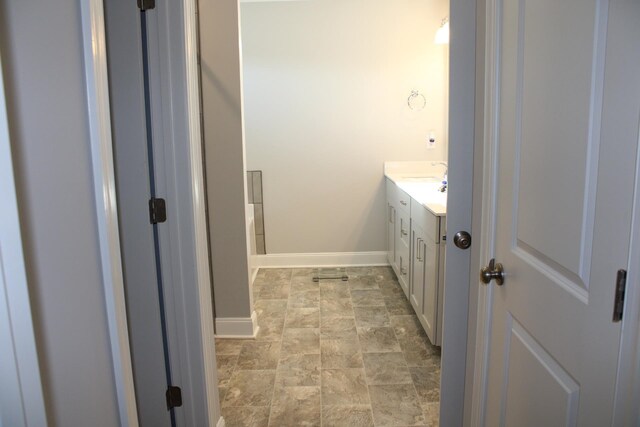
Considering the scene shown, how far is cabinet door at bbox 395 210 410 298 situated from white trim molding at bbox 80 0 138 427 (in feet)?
8.05

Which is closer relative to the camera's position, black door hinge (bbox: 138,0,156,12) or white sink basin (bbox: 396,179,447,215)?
black door hinge (bbox: 138,0,156,12)

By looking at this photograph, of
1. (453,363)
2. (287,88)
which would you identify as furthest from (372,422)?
(287,88)

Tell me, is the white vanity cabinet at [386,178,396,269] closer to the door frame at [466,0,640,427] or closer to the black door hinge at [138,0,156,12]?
the door frame at [466,0,640,427]

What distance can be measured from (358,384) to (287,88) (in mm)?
2807

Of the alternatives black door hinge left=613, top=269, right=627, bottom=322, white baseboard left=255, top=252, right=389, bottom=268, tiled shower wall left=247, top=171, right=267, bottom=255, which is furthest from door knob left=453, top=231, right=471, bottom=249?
tiled shower wall left=247, top=171, right=267, bottom=255

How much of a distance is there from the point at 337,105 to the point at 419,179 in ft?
3.39

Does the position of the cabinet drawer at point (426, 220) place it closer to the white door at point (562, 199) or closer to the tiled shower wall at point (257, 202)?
the white door at point (562, 199)

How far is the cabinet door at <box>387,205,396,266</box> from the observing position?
3962 mm

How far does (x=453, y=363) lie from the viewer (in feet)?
5.25

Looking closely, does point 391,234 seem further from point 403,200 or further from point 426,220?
point 426,220

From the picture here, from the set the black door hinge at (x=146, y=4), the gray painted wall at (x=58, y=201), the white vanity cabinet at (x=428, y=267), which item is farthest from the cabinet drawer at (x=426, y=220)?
the gray painted wall at (x=58, y=201)

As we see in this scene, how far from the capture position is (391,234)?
13.4 feet

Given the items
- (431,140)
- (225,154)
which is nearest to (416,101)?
(431,140)

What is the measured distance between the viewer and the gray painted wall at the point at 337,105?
4.10 m
